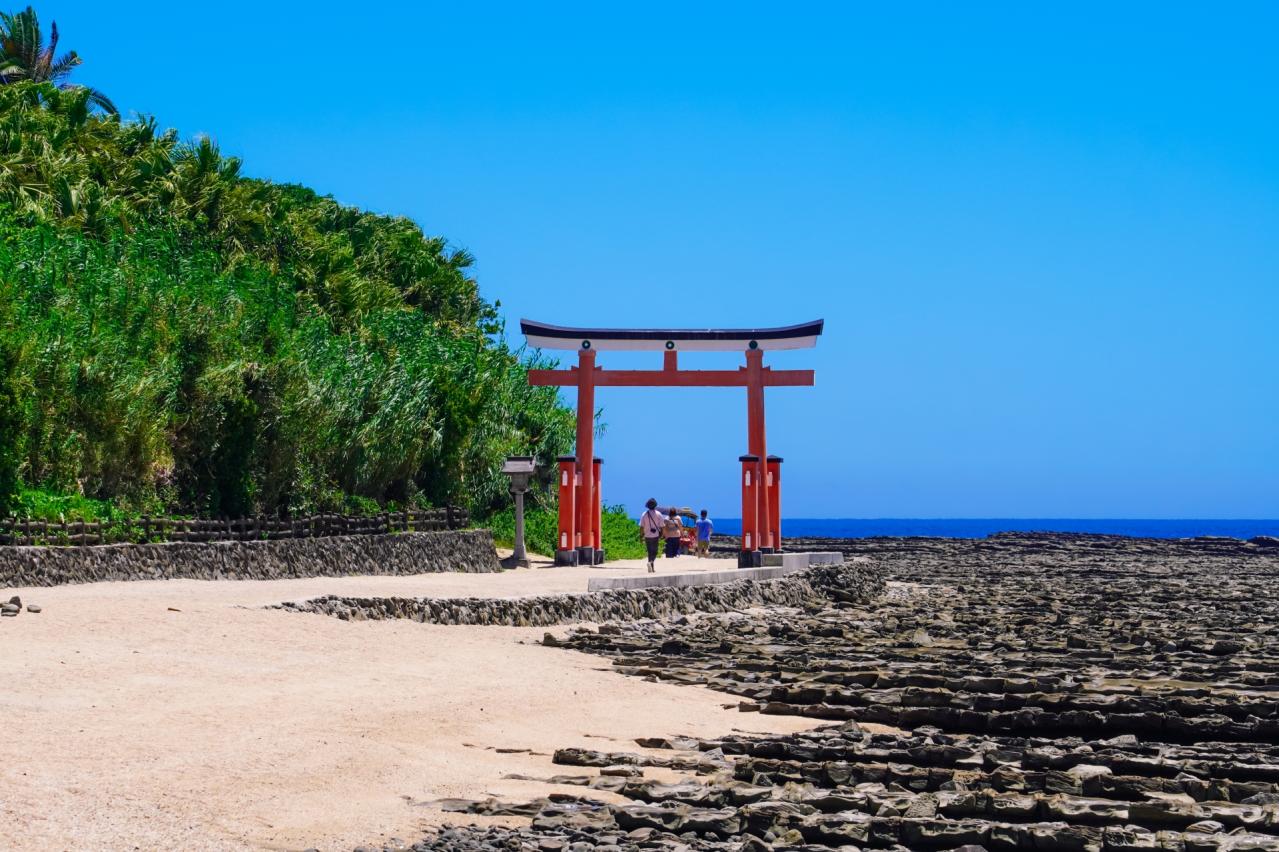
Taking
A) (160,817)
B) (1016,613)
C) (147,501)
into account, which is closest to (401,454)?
(147,501)

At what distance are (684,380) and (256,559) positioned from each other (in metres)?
11.4

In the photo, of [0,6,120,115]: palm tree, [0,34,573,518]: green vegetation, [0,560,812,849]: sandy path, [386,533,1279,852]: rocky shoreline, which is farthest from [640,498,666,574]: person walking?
[0,6,120,115]: palm tree

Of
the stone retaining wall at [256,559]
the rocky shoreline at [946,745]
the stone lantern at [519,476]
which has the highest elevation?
the stone lantern at [519,476]

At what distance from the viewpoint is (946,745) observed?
1154 cm

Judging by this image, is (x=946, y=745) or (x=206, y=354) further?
(x=206, y=354)

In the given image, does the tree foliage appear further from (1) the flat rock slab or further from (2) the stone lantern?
(1) the flat rock slab

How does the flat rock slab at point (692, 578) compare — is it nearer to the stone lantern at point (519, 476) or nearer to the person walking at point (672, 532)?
the person walking at point (672, 532)

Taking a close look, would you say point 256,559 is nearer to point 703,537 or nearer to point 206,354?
point 206,354

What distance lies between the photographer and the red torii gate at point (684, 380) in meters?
31.2

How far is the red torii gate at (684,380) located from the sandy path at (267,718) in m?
12.4

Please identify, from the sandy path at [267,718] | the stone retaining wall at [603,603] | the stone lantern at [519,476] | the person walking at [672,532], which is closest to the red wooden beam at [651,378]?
the stone lantern at [519,476]

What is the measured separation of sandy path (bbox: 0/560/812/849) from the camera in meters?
8.29

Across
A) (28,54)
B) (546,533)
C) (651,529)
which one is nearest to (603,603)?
(651,529)

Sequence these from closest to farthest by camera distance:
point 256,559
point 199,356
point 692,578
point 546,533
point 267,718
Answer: point 267,718, point 256,559, point 692,578, point 199,356, point 546,533
